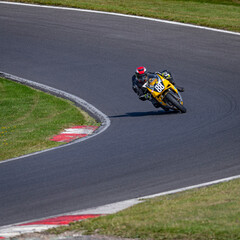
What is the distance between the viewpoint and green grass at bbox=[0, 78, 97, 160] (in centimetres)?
1506

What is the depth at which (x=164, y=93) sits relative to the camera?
17500mm

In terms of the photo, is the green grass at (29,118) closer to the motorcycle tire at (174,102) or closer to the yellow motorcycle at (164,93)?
the yellow motorcycle at (164,93)

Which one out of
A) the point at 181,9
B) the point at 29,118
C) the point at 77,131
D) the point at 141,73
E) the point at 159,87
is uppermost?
the point at 181,9

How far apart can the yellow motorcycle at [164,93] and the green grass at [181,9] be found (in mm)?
12598

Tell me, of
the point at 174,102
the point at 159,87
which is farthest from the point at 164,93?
the point at 174,102

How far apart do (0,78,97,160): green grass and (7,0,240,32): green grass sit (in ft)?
36.1

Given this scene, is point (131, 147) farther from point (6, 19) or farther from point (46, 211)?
point (6, 19)

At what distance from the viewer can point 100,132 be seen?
1600cm

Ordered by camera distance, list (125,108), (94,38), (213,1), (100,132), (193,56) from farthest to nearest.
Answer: (213,1), (94,38), (193,56), (125,108), (100,132)

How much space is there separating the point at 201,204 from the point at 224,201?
34 cm

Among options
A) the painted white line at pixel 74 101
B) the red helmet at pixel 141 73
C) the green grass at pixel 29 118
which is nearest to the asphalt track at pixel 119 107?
the painted white line at pixel 74 101

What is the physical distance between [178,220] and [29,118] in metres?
12.1

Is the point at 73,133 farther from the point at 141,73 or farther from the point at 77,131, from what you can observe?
the point at 141,73

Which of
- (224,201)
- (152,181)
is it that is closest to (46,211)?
(152,181)
